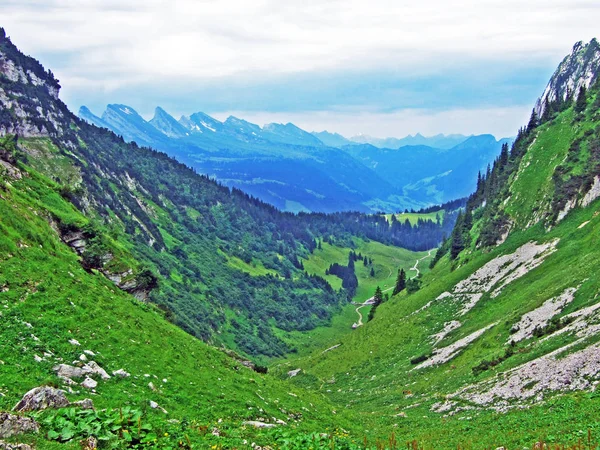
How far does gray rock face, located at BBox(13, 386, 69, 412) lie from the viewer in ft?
75.8

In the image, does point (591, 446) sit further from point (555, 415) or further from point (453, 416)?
point (453, 416)

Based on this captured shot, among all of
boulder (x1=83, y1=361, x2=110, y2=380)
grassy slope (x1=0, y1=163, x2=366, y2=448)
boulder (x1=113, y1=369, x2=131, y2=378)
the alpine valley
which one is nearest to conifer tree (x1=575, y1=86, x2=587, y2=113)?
the alpine valley

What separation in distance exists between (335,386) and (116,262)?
4632 cm

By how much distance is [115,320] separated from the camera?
42469mm

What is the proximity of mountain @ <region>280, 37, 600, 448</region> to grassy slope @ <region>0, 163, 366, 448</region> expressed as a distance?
44.9ft

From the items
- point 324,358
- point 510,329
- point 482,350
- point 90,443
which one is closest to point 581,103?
point 510,329

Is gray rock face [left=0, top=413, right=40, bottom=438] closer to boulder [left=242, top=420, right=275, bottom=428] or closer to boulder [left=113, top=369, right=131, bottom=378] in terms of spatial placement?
boulder [left=113, top=369, right=131, bottom=378]

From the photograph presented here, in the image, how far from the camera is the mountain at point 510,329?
3953cm

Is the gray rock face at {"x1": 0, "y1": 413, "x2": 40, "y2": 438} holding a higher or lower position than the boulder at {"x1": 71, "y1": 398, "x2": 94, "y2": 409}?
lower

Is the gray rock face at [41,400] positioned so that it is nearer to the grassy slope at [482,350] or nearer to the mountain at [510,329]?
the grassy slope at [482,350]

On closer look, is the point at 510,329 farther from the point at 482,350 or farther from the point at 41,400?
the point at 41,400

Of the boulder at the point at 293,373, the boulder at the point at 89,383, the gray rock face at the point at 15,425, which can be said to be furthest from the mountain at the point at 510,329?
the gray rock face at the point at 15,425

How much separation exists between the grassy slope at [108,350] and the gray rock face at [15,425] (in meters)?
1.03

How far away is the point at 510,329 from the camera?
219ft
